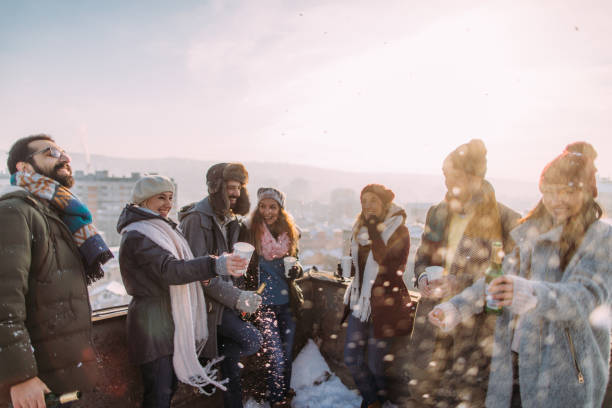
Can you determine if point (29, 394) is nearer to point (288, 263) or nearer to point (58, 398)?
point (58, 398)

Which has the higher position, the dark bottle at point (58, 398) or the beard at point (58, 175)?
the beard at point (58, 175)

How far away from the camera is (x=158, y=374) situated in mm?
2305

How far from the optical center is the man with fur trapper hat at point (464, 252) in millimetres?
2160

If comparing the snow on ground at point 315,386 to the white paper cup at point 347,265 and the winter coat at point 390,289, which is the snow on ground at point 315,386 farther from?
the white paper cup at point 347,265

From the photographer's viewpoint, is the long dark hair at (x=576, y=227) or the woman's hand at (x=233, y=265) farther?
the woman's hand at (x=233, y=265)

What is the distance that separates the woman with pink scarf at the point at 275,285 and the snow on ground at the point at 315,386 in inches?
7.7

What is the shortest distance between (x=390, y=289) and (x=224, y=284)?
1.40 metres

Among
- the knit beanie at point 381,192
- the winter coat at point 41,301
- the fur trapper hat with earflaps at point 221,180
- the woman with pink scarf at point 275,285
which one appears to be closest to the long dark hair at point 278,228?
the woman with pink scarf at point 275,285

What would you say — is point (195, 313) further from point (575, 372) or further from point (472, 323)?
point (575, 372)

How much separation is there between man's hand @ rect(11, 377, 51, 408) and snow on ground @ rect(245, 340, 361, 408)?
2.18m

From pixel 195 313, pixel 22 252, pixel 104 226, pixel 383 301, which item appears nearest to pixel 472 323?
pixel 383 301

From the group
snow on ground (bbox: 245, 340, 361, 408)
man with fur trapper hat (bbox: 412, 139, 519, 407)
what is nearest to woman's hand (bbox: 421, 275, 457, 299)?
man with fur trapper hat (bbox: 412, 139, 519, 407)

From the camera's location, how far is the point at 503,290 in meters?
Result: 1.49

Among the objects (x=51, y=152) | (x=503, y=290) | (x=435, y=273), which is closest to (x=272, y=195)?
(x=435, y=273)
